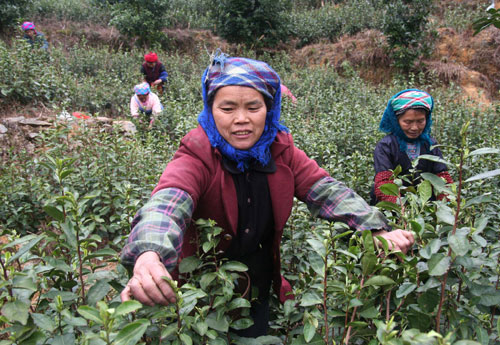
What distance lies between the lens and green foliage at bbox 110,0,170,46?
41.1ft

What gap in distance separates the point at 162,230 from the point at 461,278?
0.89 metres

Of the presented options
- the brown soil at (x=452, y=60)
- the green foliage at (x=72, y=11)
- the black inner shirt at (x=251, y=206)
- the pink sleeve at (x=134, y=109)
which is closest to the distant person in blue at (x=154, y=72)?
the pink sleeve at (x=134, y=109)

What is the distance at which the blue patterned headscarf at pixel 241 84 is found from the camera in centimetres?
158

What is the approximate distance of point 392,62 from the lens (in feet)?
35.0

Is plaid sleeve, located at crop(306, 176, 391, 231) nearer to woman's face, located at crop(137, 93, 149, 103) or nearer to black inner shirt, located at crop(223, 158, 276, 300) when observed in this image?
black inner shirt, located at crop(223, 158, 276, 300)

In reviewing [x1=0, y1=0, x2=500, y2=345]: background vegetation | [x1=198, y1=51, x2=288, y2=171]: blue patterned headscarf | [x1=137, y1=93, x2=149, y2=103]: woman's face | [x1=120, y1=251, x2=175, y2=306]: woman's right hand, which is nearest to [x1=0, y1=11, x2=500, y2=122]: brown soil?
[x1=0, y1=0, x2=500, y2=345]: background vegetation

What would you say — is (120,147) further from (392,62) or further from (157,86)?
(392,62)

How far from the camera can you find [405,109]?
3.21 meters

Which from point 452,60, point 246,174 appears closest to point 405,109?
point 246,174

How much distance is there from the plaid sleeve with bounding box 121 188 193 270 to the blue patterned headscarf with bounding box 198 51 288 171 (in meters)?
0.33

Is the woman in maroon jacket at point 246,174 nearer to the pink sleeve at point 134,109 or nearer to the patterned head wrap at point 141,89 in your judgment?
the pink sleeve at point 134,109

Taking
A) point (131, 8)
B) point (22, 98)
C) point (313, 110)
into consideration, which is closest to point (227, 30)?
point (131, 8)

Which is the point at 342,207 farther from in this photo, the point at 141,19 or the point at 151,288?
the point at 141,19

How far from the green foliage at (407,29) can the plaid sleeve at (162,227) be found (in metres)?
10.0
